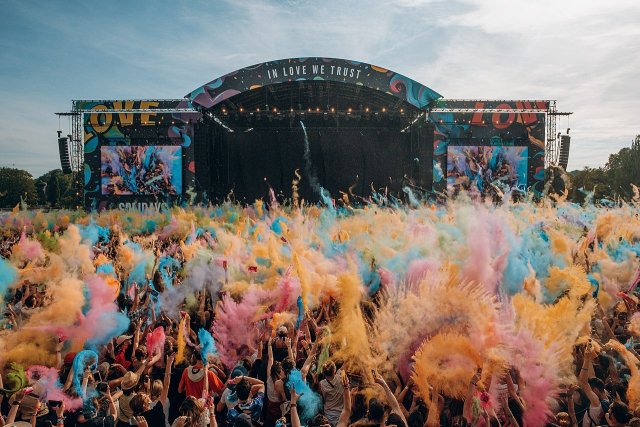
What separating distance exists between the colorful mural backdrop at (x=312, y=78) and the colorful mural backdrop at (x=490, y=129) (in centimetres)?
396

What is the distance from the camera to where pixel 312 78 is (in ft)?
66.4

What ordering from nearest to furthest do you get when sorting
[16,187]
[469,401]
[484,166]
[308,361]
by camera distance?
[469,401] < [308,361] < [484,166] < [16,187]

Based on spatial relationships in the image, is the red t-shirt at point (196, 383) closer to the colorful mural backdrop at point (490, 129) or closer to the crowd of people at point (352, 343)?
the crowd of people at point (352, 343)

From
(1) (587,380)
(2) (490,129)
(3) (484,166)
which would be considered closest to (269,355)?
(1) (587,380)

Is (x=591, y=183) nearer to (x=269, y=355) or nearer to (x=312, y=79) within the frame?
(x=312, y=79)

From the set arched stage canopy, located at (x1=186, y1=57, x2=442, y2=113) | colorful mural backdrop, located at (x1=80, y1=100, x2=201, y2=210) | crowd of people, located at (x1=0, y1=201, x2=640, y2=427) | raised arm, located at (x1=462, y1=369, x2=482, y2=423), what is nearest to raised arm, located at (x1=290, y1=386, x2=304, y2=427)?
crowd of people, located at (x1=0, y1=201, x2=640, y2=427)

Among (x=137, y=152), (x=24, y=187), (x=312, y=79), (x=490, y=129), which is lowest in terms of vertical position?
(x=24, y=187)

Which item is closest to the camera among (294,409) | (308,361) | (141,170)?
(294,409)

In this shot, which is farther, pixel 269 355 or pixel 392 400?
pixel 269 355

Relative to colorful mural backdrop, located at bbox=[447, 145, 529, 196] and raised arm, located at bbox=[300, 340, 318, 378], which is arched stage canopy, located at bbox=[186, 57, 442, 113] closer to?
colorful mural backdrop, located at bbox=[447, 145, 529, 196]

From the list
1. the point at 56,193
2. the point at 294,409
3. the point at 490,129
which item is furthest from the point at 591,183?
the point at 56,193

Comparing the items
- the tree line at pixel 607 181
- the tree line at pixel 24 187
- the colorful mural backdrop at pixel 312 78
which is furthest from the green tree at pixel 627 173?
the tree line at pixel 24 187

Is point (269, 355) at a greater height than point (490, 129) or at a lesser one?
lesser

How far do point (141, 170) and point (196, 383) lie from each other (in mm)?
21443
